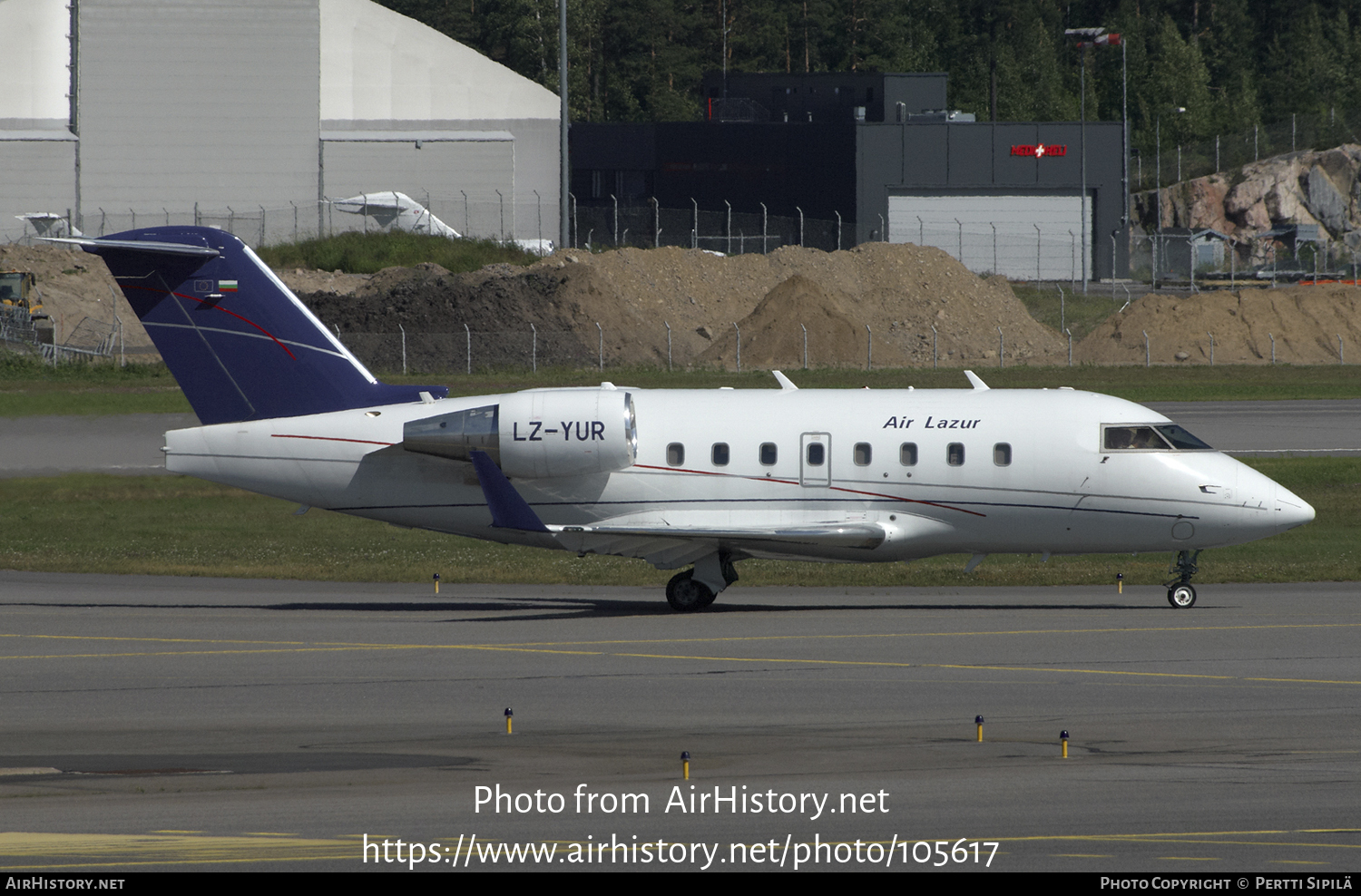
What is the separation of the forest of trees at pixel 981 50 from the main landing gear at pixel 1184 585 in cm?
11106

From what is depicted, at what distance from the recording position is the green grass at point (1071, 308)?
273ft

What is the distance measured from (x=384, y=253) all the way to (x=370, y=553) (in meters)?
50.1

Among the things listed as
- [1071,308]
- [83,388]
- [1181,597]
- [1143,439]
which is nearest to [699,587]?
[1143,439]

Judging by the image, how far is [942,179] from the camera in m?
97.7

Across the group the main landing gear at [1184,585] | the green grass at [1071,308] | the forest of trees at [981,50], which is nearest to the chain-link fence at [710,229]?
the green grass at [1071,308]

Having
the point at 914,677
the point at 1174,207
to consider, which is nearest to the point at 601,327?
the point at 914,677

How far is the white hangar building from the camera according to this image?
82.6 meters

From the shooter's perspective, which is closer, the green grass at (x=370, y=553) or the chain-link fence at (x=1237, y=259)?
the green grass at (x=370, y=553)

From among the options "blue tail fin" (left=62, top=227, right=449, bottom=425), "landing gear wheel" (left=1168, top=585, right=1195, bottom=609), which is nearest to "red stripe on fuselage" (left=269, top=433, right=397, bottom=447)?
"blue tail fin" (left=62, top=227, right=449, bottom=425)

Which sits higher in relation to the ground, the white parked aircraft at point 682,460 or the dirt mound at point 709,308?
the dirt mound at point 709,308

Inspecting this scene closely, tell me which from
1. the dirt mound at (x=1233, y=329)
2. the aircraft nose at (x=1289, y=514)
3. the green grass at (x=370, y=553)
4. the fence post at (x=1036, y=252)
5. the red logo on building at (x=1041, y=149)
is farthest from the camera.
A: the red logo on building at (x=1041, y=149)

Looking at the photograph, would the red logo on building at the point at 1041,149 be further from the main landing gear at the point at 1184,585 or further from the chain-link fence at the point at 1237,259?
the main landing gear at the point at 1184,585

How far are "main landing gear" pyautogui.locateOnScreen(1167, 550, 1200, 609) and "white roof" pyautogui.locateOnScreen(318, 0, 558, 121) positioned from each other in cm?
7056

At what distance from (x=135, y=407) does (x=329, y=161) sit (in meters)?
35.2
